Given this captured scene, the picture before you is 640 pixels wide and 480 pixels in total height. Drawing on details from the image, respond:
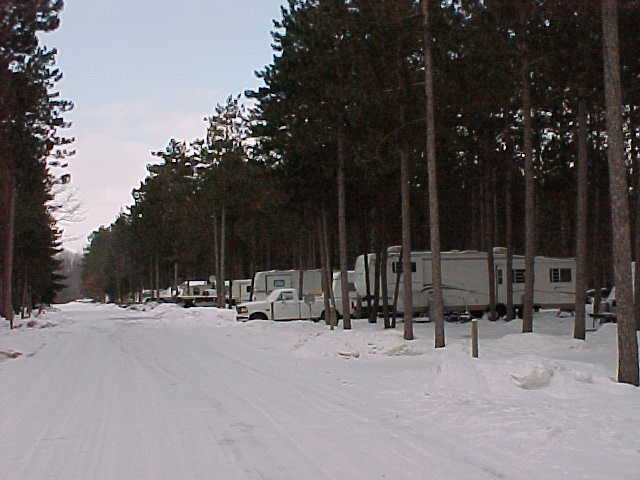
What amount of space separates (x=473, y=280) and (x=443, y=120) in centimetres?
1630

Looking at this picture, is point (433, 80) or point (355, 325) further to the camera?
point (355, 325)

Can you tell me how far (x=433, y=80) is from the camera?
20844 millimetres

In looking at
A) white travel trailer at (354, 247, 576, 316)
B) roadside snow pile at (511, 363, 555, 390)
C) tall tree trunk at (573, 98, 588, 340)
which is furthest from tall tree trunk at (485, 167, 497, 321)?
roadside snow pile at (511, 363, 555, 390)

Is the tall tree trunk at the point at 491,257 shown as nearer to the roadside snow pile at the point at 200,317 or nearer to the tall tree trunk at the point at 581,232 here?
the tall tree trunk at the point at 581,232

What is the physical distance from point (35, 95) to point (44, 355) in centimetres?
960

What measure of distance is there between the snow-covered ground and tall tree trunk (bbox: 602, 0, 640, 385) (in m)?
0.57

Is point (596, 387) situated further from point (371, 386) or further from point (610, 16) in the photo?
point (610, 16)

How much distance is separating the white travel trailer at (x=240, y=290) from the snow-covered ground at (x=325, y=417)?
119 ft

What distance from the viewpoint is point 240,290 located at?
59.0 metres

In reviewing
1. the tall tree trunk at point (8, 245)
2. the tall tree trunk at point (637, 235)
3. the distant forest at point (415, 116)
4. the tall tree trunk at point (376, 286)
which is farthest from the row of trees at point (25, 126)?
the tall tree trunk at point (637, 235)

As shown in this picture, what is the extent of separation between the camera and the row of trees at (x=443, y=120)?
1873cm

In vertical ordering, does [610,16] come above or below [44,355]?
above

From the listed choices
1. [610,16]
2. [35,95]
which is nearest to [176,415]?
[610,16]

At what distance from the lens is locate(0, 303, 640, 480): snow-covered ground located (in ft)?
25.6
